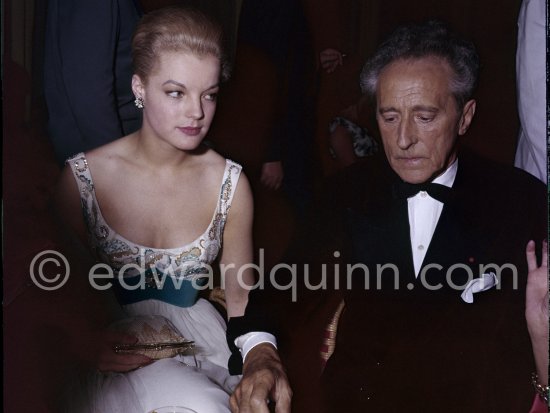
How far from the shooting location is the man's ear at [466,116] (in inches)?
73.4

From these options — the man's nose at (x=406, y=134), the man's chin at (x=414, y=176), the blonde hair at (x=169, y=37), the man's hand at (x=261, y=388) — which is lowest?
the man's hand at (x=261, y=388)

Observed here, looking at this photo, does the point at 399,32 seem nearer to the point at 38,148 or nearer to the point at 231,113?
the point at 231,113

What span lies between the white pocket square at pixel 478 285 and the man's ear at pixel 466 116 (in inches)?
15.2

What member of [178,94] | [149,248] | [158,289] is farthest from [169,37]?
[158,289]

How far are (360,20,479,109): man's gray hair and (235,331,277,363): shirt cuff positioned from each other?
66cm

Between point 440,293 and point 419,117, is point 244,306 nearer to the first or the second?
point 440,293

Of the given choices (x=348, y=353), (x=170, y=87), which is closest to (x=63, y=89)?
(x=170, y=87)

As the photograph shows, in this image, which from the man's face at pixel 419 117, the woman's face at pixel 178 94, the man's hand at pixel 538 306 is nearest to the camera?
the woman's face at pixel 178 94

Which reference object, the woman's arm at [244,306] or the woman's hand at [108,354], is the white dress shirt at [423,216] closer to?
the woman's arm at [244,306]

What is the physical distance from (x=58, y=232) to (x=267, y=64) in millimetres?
658

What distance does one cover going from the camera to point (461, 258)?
194cm

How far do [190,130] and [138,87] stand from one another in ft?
0.51

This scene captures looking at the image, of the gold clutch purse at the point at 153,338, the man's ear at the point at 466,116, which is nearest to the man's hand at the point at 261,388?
the gold clutch purse at the point at 153,338

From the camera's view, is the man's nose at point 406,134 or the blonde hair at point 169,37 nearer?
the blonde hair at point 169,37
